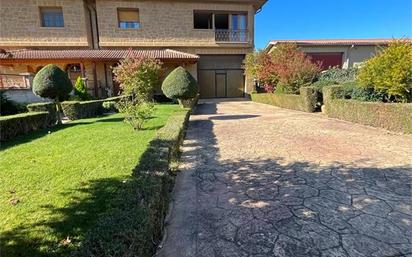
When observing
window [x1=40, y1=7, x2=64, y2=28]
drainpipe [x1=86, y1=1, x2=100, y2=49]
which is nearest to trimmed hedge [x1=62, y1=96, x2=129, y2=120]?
drainpipe [x1=86, y1=1, x2=100, y2=49]

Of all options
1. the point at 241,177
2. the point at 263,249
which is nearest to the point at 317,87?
the point at 241,177

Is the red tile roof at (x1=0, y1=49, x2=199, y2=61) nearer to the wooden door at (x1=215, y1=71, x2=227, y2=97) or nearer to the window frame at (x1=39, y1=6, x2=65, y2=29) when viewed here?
the window frame at (x1=39, y1=6, x2=65, y2=29)

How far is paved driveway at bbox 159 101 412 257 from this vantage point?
2771 millimetres

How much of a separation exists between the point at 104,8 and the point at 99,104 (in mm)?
11467

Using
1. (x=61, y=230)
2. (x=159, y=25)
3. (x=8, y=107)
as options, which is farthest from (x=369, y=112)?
(x=159, y=25)

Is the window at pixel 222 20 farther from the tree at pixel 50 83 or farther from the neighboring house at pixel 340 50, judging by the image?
the tree at pixel 50 83

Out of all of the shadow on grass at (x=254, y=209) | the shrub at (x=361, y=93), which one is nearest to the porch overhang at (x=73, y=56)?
the shrub at (x=361, y=93)

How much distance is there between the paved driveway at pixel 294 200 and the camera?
277 cm

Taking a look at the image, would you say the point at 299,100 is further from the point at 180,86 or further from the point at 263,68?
the point at 180,86

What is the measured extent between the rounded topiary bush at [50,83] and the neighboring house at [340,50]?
19.7 meters

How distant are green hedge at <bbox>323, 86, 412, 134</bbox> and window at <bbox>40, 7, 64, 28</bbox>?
67.9 feet

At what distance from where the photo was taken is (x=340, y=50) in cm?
2530

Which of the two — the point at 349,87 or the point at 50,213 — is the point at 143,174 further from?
the point at 349,87

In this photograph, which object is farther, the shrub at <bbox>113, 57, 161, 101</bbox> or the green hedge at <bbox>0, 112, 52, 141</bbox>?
the shrub at <bbox>113, 57, 161, 101</bbox>
